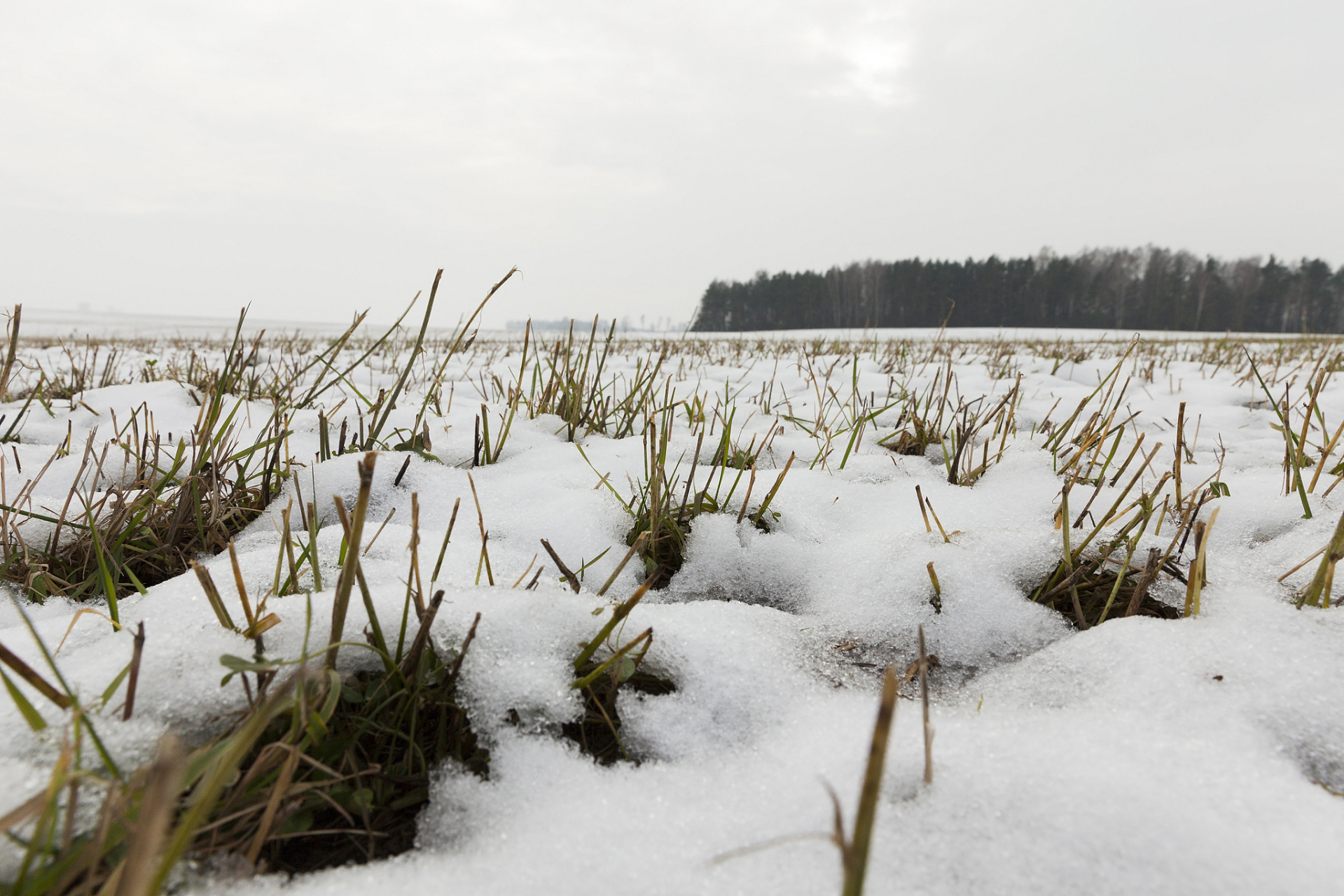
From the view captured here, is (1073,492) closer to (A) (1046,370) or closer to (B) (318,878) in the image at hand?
(B) (318,878)

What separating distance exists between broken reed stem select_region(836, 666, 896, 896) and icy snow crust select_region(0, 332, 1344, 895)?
Answer: 22 centimetres

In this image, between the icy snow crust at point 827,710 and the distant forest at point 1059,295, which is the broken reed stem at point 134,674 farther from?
the distant forest at point 1059,295

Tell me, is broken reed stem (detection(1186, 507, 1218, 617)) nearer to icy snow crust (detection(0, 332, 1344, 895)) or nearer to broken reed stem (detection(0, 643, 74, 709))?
icy snow crust (detection(0, 332, 1344, 895))

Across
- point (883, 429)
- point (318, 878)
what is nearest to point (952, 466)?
point (883, 429)

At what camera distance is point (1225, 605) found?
852 millimetres

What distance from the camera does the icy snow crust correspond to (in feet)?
1.68

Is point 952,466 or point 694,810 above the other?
point 952,466

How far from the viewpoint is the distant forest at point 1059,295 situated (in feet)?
144

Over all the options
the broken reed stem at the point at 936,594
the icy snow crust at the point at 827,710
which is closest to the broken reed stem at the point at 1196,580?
the icy snow crust at the point at 827,710

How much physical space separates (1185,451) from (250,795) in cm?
223

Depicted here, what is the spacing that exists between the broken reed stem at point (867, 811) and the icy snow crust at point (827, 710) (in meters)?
0.22

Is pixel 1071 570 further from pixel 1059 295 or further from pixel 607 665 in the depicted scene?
pixel 1059 295

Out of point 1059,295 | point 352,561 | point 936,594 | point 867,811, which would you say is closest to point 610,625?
point 352,561

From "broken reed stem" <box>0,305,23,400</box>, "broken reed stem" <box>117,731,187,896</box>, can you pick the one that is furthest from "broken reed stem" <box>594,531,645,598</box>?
"broken reed stem" <box>0,305,23,400</box>
